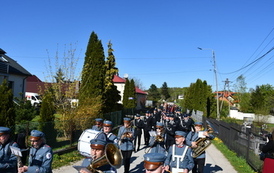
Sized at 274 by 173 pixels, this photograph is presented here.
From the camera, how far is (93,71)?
1881cm

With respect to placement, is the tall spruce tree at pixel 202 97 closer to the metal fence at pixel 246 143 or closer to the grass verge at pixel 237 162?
the metal fence at pixel 246 143

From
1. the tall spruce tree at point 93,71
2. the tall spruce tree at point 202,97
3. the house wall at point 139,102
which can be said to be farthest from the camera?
the house wall at point 139,102

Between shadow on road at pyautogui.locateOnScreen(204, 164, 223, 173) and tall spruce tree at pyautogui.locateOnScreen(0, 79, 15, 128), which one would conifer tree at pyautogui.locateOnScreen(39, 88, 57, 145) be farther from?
shadow on road at pyautogui.locateOnScreen(204, 164, 223, 173)

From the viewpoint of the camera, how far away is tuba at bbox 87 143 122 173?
3383mm

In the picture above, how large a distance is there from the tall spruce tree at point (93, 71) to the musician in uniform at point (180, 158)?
12585mm

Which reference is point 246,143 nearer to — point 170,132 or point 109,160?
point 170,132

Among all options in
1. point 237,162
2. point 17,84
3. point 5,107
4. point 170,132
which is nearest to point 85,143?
point 170,132

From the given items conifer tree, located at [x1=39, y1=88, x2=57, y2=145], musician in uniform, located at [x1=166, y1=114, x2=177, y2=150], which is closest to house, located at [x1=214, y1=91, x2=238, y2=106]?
musician in uniform, located at [x1=166, y1=114, x2=177, y2=150]

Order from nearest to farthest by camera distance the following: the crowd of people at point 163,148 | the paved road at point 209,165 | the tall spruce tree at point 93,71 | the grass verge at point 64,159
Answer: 1. the crowd of people at point 163,148
2. the paved road at point 209,165
3. the grass verge at point 64,159
4. the tall spruce tree at point 93,71

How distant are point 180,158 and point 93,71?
561 inches

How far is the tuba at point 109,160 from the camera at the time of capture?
11.1ft

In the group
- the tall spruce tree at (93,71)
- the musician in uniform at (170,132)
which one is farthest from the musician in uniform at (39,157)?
the tall spruce tree at (93,71)

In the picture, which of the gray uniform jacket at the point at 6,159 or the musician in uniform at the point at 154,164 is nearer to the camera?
the musician in uniform at the point at 154,164

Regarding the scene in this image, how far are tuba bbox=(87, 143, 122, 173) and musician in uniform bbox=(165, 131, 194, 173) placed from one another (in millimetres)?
2000
